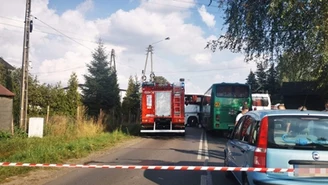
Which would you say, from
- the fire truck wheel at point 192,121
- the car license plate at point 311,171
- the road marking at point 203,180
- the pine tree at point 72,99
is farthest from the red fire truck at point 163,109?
the fire truck wheel at point 192,121

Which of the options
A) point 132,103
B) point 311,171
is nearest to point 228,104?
point 311,171

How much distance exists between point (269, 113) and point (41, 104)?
22.9m

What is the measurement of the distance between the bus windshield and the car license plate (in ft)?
50.7

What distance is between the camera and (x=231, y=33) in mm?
15422

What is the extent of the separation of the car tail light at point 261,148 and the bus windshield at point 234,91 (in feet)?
49.7

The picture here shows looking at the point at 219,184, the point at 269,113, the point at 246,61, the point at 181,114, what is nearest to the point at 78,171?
the point at 219,184

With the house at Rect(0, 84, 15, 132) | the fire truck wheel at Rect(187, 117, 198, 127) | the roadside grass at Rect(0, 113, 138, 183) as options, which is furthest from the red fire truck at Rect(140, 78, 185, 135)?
the fire truck wheel at Rect(187, 117, 198, 127)

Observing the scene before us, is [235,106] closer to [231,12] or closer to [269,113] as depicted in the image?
[231,12]

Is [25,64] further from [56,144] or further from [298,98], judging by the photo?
[298,98]

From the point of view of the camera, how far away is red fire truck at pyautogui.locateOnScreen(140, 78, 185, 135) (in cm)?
2009

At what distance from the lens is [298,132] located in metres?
5.32

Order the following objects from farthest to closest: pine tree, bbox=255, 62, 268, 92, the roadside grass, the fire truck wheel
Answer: pine tree, bbox=255, 62, 268, 92
the fire truck wheel
the roadside grass

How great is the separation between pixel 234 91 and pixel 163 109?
407 cm

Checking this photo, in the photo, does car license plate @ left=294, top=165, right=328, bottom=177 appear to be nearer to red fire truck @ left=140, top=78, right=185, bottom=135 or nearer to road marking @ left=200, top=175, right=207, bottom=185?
road marking @ left=200, top=175, right=207, bottom=185
